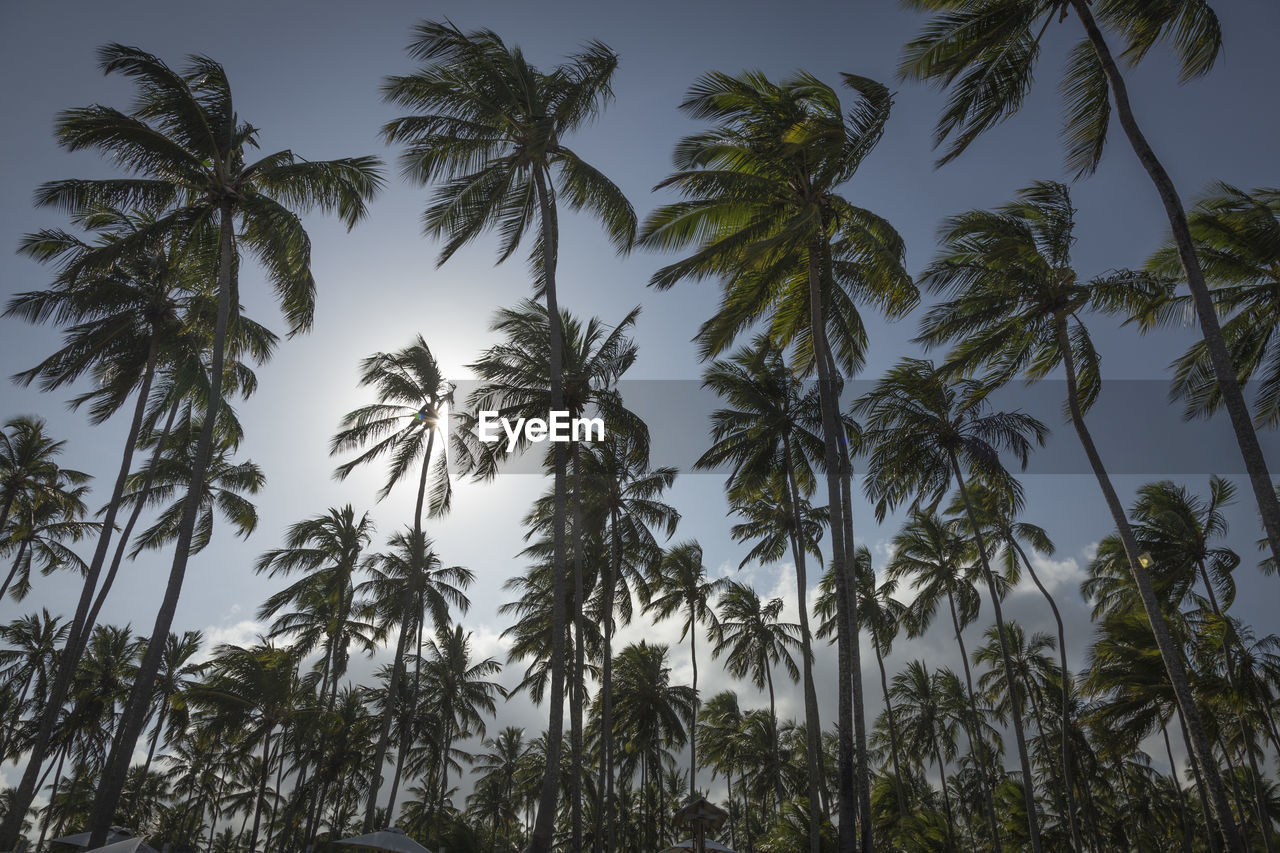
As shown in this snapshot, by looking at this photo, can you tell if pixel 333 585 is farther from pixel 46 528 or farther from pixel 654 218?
pixel 654 218

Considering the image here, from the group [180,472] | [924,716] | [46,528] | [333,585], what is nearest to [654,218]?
[180,472]

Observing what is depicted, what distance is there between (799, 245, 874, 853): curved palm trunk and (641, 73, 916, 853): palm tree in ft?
0.10

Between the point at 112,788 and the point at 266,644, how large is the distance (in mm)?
16022

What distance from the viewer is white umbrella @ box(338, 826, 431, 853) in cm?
1523

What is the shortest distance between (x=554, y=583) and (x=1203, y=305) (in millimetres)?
11298

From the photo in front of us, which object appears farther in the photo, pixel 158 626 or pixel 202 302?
pixel 202 302

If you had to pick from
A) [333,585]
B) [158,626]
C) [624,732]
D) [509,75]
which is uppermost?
[509,75]

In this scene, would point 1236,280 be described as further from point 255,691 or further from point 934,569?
point 255,691

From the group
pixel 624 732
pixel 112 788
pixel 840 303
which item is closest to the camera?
pixel 112 788

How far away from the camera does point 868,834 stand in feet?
40.5

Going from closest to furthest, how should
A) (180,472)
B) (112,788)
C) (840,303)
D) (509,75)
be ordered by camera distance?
(112,788)
(509,75)
(840,303)
(180,472)

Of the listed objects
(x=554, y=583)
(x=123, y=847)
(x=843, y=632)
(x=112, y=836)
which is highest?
(x=554, y=583)

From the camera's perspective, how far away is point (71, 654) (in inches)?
628

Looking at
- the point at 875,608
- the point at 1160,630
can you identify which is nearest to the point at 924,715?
the point at 875,608
